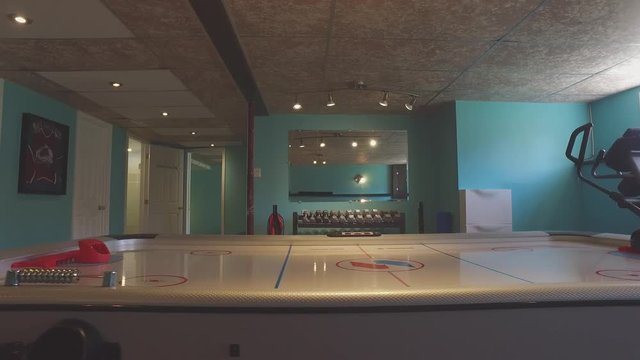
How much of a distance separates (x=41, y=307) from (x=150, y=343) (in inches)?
8.8

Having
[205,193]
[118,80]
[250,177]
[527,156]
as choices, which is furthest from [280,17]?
[205,193]

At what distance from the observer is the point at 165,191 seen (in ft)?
22.8

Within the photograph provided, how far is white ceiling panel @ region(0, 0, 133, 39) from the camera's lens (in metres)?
2.25

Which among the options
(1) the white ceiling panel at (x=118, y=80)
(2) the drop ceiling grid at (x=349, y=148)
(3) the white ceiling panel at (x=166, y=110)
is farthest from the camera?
(2) the drop ceiling grid at (x=349, y=148)

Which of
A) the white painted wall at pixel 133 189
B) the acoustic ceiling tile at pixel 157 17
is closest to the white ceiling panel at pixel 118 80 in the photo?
the acoustic ceiling tile at pixel 157 17

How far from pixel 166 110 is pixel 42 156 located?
1386 mm

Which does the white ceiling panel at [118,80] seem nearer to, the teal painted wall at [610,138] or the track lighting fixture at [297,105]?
the track lighting fixture at [297,105]

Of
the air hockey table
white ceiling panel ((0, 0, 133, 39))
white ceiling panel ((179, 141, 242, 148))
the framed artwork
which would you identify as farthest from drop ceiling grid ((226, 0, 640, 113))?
white ceiling panel ((179, 141, 242, 148))

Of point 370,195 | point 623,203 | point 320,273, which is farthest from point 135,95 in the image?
point 623,203

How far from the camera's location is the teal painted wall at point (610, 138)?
387cm

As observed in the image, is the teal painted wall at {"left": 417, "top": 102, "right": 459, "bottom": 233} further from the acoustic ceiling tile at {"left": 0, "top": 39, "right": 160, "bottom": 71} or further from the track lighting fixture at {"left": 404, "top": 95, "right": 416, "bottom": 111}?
the acoustic ceiling tile at {"left": 0, "top": 39, "right": 160, "bottom": 71}

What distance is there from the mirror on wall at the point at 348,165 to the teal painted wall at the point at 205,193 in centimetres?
523

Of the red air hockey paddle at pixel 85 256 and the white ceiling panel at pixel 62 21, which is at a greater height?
the white ceiling panel at pixel 62 21

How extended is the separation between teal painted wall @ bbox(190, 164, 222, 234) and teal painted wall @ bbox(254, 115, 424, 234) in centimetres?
508
